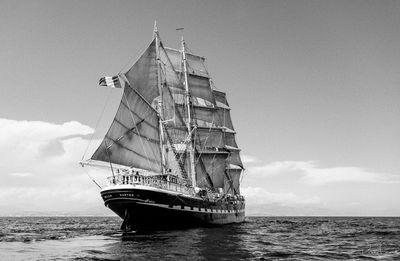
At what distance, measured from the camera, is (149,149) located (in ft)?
176

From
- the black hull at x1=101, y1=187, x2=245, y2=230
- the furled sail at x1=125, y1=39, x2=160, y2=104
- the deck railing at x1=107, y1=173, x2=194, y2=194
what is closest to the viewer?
the black hull at x1=101, y1=187, x2=245, y2=230

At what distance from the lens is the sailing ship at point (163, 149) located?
150 feet

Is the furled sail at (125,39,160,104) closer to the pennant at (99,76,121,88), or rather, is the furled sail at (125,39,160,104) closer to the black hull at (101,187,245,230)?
the pennant at (99,76,121,88)

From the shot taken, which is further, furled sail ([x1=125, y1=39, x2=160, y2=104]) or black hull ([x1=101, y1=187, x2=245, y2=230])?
furled sail ([x1=125, y1=39, x2=160, y2=104])

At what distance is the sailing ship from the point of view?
4584cm

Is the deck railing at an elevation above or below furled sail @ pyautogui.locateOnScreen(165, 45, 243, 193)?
below

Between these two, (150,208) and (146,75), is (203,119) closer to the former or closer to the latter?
(146,75)

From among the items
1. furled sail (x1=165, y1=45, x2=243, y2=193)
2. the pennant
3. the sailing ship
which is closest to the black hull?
the sailing ship

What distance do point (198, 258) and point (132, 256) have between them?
13.5 ft

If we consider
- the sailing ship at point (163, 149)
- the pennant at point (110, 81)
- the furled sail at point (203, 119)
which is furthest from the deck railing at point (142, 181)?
the furled sail at point (203, 119)

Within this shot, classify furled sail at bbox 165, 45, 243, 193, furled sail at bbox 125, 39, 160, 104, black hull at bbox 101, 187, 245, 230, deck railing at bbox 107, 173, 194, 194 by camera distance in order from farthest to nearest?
furled sail at bbox 165, 45, 243, 193, furled sail at bbox 125, 39, 160, 104, deck railing at bbox 107, 173, 194, 194, black hull at bbox 101, 187, 245, 230

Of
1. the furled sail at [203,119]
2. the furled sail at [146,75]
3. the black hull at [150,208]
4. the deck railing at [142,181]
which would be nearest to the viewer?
the black hull at [150,208]

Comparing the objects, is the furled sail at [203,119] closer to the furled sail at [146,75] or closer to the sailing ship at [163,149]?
the sailing ship at [163,149]

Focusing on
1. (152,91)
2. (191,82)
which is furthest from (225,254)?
(191,82)
